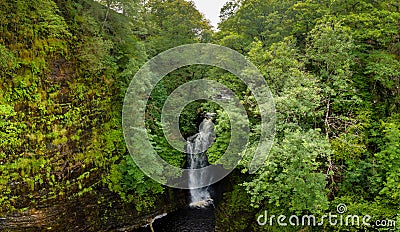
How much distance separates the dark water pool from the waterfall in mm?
1193

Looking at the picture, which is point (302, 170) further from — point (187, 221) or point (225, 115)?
point (187, 221)

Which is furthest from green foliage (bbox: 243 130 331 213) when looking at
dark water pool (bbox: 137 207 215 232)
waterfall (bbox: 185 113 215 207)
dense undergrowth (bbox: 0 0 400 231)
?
waterfall (bbox: 185 113 215 207)

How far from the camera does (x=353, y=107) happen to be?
31.2 feet

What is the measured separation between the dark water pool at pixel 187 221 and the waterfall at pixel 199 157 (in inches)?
47.0

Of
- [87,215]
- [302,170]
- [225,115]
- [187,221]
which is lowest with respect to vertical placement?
[187,221]

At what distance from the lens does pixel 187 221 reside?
43.8 feet

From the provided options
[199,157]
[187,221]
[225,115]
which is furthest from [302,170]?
[199,157]

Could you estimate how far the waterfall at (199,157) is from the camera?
51.0ft

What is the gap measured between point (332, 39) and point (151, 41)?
35.8ft

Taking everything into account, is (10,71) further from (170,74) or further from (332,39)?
(332,39)

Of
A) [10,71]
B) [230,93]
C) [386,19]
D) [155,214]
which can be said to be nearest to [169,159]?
[155,214]

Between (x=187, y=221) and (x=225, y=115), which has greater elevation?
(x=225, y=115)

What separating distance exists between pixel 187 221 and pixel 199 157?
3989 millimetres

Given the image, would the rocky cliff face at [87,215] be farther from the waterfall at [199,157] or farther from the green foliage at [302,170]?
the green foliage at [302,170]
